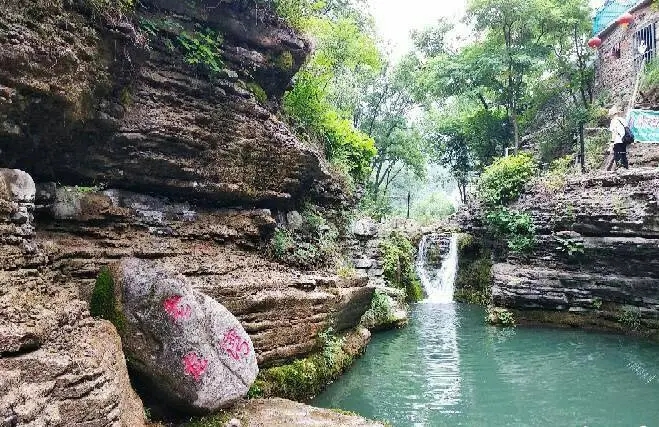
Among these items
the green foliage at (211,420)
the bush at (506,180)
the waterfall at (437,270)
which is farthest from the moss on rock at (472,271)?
the green foliage at (211,420)

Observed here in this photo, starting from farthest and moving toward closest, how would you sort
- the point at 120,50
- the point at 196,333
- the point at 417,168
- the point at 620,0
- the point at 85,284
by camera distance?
the point at 417,168, the point at 620,0, the point at 120,50, the point at 85,284, the point at 196,333

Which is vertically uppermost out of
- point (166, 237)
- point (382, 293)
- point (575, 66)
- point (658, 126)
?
point (575, 66)

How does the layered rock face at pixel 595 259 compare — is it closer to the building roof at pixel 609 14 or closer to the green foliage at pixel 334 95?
the green foliage at pixel 334 95

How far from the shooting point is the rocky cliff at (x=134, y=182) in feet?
16.3

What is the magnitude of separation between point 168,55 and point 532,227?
1321cm

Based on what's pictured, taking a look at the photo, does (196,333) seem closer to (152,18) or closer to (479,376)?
(152,18)

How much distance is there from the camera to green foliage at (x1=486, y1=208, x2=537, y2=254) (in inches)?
677

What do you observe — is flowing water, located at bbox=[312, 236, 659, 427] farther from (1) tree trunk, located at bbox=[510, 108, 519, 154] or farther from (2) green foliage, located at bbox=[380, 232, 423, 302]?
(1) tree trunk, located at bbox=[510, 108, 519, 154]

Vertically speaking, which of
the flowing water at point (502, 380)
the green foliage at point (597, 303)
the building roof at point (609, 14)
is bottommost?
the flowing water at point (502, 380)

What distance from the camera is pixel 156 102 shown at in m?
8.95

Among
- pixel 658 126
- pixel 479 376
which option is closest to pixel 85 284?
pixel 479 376

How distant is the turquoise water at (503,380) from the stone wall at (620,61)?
43.1 ft

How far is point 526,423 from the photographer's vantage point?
828cm

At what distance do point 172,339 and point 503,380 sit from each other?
24.9 feet
